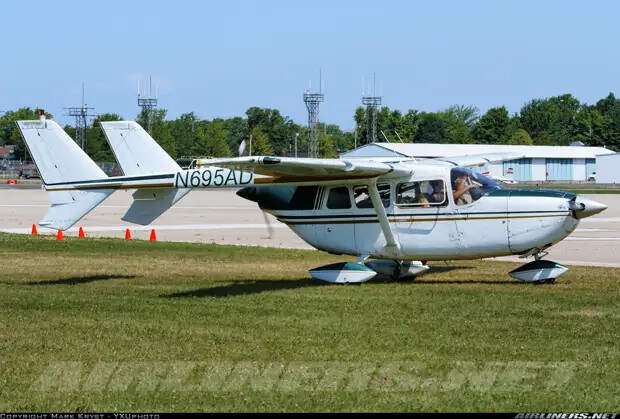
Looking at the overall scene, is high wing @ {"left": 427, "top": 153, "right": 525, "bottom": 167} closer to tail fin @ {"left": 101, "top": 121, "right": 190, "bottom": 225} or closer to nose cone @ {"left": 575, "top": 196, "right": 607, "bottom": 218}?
nose cone @ {"left": 575, "top": 196, "right": 607, "bottom": 218}

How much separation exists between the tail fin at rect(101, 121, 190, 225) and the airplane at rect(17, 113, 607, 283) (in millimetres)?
19

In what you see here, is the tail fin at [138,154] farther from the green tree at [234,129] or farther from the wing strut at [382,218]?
the green tree at [234,129]

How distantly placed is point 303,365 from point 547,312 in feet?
16.0

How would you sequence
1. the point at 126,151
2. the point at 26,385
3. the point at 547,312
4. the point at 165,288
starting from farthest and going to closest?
the point at 126,151 < the point at 165,288 < the point at 547,312 < the point at 26,385

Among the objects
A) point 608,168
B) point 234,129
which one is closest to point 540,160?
point 608,168

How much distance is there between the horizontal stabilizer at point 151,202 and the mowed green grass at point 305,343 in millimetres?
1237

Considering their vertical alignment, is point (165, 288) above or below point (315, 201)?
below

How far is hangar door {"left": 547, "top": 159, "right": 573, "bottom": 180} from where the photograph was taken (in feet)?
407

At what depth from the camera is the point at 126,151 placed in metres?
18.4

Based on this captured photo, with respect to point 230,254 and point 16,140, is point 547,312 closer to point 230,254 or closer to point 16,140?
point 230,254

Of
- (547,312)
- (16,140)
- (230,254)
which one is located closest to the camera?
(547,312)

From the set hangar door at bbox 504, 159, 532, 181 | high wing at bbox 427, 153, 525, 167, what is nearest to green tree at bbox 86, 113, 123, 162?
hangar door at bbox 504, 159, 532, 181

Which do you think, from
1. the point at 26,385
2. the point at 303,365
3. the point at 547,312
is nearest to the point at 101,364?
the point at 26,385

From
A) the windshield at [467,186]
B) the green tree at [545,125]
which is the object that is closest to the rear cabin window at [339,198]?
the windshield at [467,186]
